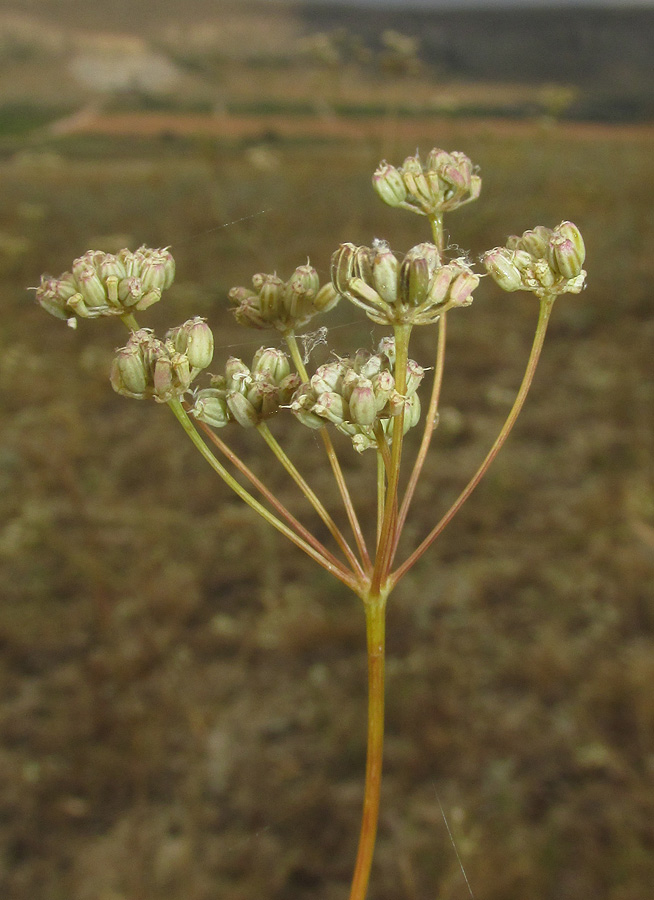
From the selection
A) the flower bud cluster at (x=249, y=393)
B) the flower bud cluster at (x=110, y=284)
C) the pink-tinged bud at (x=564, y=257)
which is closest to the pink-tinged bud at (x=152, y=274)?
the flower bud cluster at (x=110, y=284)

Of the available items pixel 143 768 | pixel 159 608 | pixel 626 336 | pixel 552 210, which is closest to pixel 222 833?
pixel 143 768

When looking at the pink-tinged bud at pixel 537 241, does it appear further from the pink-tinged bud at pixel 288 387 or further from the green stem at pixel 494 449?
the pink-tinged bud at pixel 288 387

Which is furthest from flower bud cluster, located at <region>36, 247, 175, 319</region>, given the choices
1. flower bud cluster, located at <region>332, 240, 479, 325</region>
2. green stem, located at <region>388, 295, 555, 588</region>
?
green stem, located at <region>388, 295, 555, 588</region>

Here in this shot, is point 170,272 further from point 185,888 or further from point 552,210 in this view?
point 552,210

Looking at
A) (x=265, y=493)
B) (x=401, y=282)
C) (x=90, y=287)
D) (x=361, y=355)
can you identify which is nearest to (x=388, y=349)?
(x=361, y=355)

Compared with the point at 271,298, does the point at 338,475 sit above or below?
below

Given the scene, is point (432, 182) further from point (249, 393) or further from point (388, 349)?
point (249, 393)

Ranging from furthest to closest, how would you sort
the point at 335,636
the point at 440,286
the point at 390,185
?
the point at 335,636
the point at 390,185
the point at 440,286
